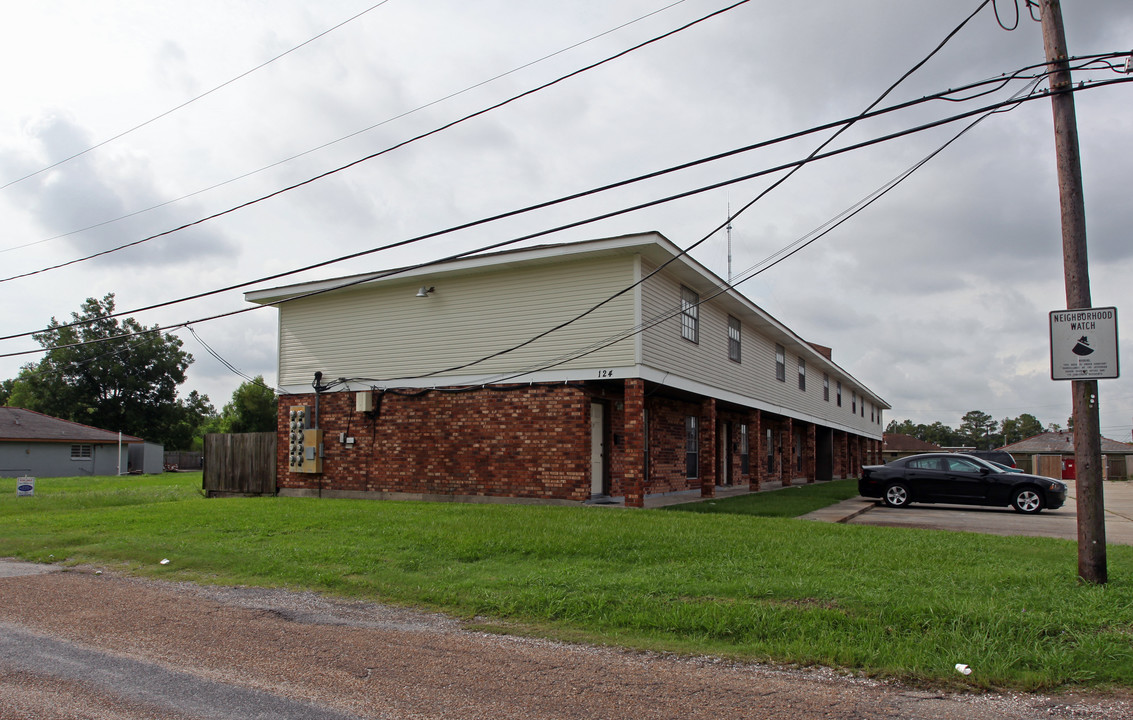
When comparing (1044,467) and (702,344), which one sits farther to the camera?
(1044,467)

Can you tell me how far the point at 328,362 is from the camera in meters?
19.4

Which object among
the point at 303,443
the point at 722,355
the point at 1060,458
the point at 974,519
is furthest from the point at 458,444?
the point at 1060,458

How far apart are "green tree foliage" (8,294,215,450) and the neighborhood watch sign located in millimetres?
64660

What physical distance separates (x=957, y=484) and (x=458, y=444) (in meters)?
11.2

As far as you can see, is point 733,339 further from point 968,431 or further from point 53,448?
point 968,431

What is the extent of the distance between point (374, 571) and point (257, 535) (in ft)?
12.4

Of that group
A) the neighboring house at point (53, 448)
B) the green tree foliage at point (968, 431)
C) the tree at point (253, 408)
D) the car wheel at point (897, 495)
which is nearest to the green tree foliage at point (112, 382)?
the tree at point (253, 408)

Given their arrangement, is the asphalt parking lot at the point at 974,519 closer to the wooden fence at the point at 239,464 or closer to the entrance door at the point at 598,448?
the entrance door at the point at 598,448

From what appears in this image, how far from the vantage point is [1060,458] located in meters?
40.6

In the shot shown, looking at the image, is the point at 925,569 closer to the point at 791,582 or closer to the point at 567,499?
the point at 791,582

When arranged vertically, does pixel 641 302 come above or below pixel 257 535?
above

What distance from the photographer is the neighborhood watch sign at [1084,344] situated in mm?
7352

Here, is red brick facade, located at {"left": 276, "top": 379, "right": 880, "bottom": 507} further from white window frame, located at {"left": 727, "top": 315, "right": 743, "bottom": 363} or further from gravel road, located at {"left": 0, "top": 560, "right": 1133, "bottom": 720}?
gravel road, located at {"left": 0, "top": 560, "right": 1133, "bottom": 720}

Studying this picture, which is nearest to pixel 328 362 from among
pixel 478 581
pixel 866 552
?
pixel 478 581
